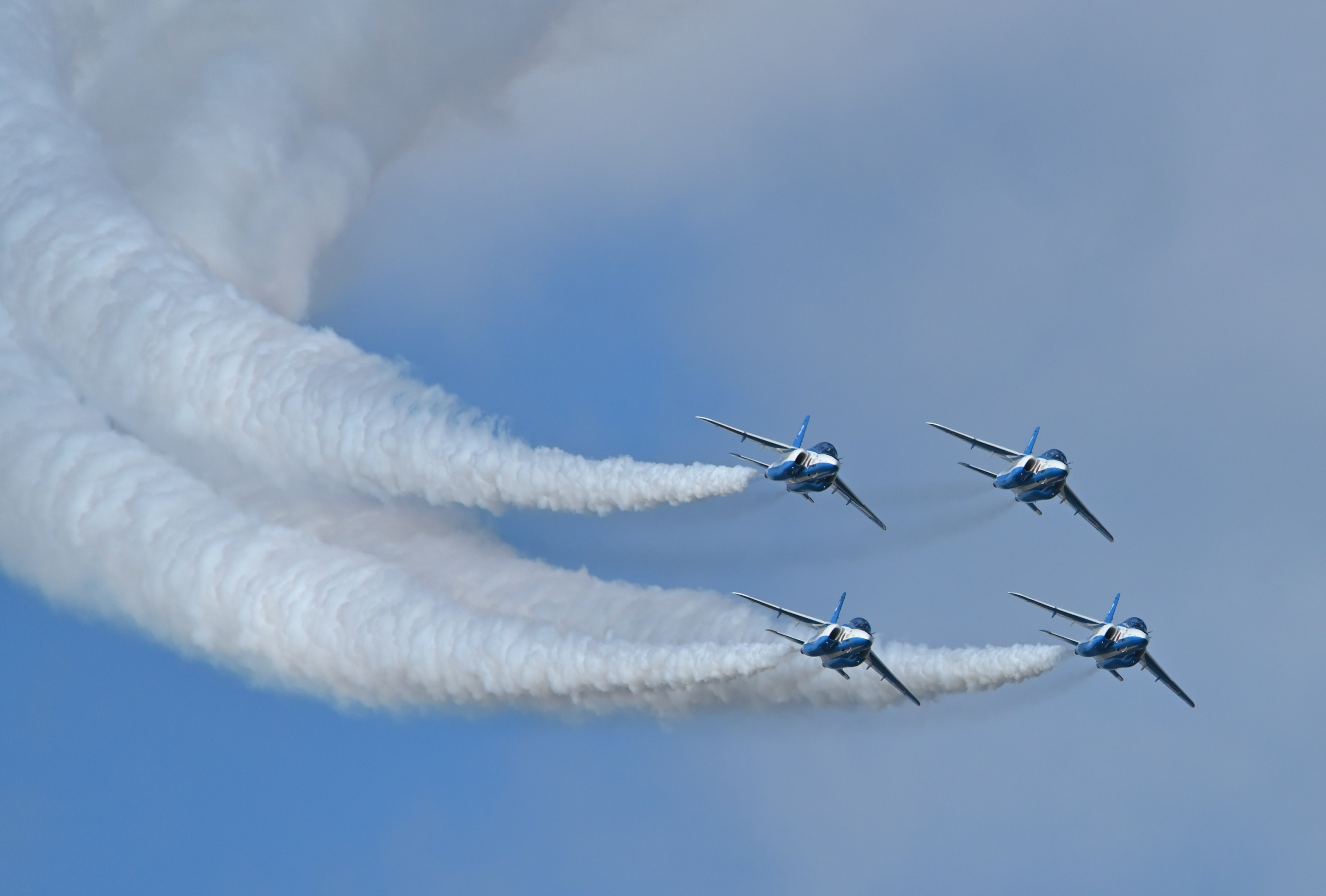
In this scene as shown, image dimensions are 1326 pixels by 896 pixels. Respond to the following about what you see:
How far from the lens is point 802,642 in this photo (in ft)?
234

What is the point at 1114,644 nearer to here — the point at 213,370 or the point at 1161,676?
the point at 1161,676

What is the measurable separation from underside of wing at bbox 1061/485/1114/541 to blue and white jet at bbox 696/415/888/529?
1052 cm

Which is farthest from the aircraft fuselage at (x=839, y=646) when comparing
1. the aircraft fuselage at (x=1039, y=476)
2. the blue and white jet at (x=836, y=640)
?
the aircraft fuselage at (x=1039, y=476)

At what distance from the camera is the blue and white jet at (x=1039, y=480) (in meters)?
77.0

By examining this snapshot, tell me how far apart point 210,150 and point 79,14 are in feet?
32.3

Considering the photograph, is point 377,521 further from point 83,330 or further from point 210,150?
point 210,150

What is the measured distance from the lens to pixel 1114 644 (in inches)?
3051

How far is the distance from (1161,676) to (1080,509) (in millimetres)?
7596

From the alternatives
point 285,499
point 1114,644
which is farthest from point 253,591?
point 1114,644

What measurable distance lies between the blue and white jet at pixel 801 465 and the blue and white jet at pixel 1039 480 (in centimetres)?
752

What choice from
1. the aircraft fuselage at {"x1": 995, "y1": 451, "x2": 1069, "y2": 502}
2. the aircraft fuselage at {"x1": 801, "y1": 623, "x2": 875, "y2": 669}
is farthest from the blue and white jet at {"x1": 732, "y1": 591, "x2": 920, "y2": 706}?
the aircraft fuselage at {"x1": 995, "y1": 451, "x2": 1069, "y2": 502}

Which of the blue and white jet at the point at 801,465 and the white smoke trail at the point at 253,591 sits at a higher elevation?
the blue and white jet at the point at 801,465

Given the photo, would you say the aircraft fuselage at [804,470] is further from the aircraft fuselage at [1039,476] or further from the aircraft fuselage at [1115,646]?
the aircraft fuselage at [1115,646]

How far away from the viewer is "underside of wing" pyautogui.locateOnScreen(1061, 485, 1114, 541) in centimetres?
7812
